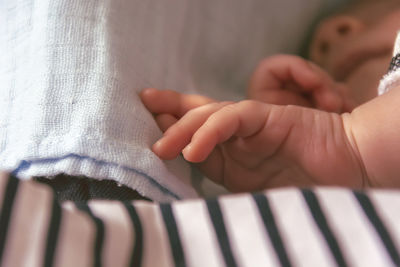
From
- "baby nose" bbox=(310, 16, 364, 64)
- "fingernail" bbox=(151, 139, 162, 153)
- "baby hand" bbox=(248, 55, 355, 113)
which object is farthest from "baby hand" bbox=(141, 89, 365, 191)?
"baby nose" bbox=(310, 16, 364, 64)

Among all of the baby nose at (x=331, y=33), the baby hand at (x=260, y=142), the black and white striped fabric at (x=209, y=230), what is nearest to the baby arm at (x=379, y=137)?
the baby hand at (x=260, y=142)

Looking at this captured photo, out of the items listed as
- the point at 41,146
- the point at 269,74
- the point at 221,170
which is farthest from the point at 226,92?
the point at 41,146

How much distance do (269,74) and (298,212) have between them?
1.10 feet

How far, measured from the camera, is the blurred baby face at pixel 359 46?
2.16 ft

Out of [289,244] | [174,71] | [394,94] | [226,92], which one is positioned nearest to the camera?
[289,244]

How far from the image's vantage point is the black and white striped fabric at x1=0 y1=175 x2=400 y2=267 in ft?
0.91

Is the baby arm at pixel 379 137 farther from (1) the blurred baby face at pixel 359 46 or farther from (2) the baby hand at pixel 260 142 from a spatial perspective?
(1) the blurred baby face at pixel 359 46

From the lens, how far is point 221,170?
486mm

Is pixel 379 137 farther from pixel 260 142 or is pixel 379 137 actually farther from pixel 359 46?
pixel 359 46

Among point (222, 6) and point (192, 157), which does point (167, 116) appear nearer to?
point (192, 157)

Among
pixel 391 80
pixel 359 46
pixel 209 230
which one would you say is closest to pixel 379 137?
pixel 391 80

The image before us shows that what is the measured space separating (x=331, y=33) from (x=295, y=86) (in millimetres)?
190

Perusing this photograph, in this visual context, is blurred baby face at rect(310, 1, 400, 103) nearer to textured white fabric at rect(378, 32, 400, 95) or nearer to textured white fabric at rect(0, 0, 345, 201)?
textured white fabric at rect(378, 32, 400, 95)

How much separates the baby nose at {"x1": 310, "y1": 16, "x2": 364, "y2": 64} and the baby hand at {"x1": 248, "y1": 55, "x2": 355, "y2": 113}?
0.14 metres
